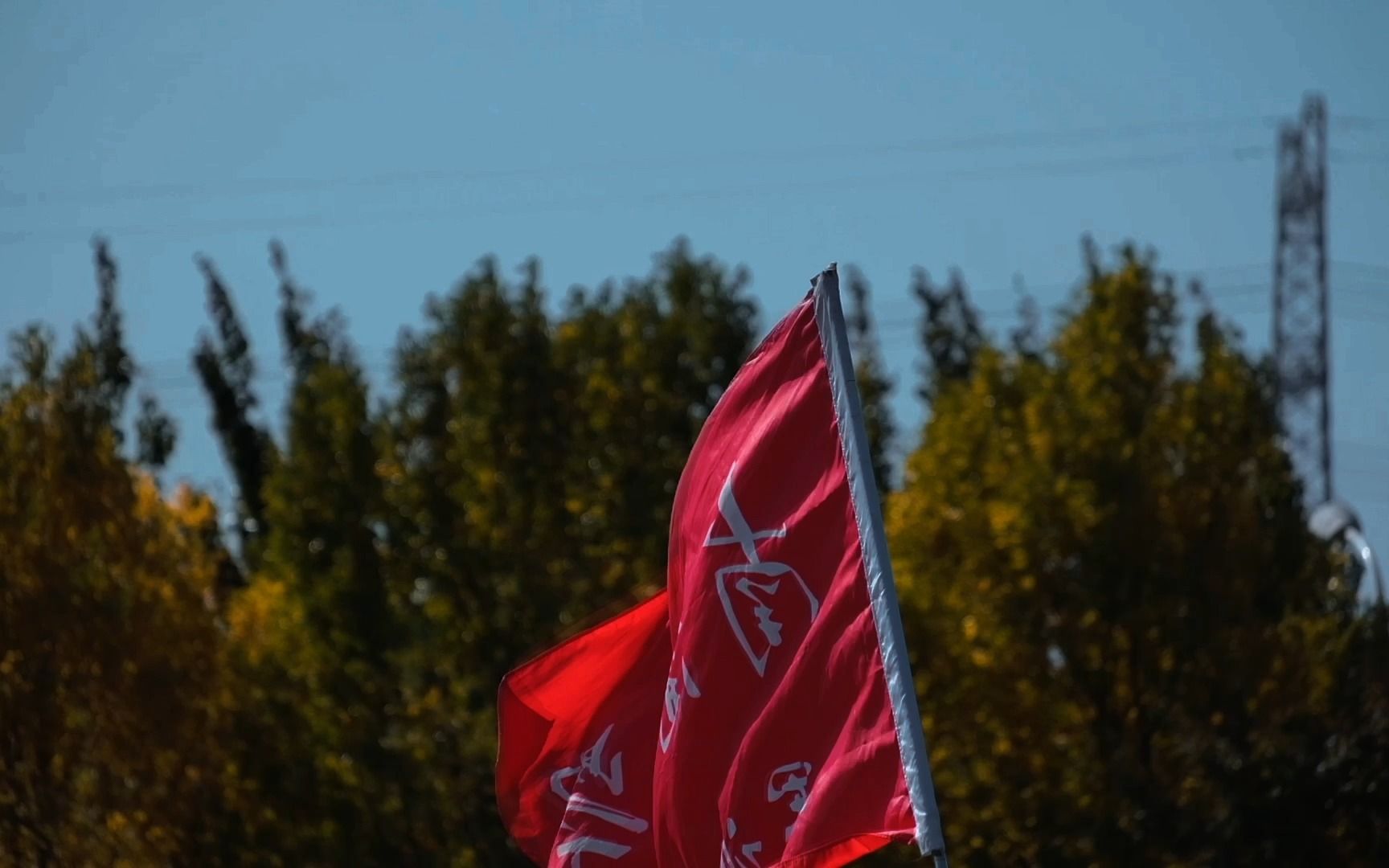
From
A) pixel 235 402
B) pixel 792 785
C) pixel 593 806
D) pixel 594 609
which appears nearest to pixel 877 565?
pixel 792 785

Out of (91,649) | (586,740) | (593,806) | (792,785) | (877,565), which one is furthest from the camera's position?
(91,649)

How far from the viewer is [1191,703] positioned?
26203 millimetres

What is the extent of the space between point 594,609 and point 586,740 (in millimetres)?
15547

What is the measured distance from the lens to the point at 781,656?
8.95 m

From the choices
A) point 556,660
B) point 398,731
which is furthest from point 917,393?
point 556,660

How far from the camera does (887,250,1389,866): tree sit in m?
25.8

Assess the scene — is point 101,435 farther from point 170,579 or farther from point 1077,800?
point 1077,800

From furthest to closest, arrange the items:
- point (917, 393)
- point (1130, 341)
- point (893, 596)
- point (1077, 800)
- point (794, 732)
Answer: point (917, 393)
point (1130, 341)
point (1077, 800)
point (794, 732)
point (893, 596)

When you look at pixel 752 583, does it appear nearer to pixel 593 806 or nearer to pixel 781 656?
pixel 781 656

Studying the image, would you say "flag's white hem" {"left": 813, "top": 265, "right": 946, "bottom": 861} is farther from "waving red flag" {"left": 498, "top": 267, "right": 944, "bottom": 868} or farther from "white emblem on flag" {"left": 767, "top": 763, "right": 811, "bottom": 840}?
"white emblem on flag" {"left": 767, "top": 763, "right": 811, "bottom": 840}

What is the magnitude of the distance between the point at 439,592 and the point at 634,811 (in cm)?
1669

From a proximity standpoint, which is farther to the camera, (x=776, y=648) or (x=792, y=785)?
(x=776, y=648)

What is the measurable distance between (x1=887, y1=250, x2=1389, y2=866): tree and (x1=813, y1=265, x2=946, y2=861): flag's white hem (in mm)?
17200

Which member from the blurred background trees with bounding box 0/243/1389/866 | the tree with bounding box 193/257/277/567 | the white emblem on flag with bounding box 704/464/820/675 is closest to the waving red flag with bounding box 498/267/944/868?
the white emblem on flag with bounding box 704/464/820/675
